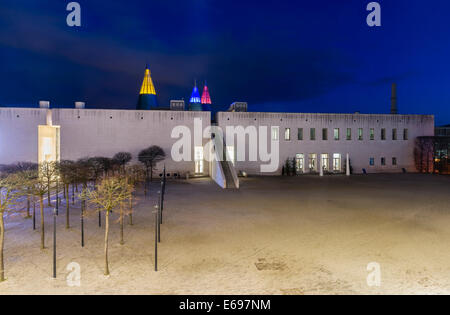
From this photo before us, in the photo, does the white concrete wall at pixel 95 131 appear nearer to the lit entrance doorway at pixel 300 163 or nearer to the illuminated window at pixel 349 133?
the lit entrance doorway at pixel 300 163

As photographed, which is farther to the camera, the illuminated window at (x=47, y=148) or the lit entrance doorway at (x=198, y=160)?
the lit entrance doorway at (x=198, y=160)

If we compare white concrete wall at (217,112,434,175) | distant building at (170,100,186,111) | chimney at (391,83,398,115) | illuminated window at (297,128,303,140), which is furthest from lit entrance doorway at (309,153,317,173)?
chimney at (391,83,398,115)

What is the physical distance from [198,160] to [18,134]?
1616 cm

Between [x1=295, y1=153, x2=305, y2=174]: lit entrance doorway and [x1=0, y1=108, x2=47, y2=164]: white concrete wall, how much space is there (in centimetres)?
2533

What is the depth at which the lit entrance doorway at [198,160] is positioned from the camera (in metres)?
28.7

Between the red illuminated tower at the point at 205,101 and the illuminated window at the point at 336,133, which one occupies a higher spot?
the red illuminated tower at the point at 205,101

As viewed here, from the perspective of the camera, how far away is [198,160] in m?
28.8

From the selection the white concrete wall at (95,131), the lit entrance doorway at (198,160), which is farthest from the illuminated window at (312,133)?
the lit entrance doorway at (198,160)

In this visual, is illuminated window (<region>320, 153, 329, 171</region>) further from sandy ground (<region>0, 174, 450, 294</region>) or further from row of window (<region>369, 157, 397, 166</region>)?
sandy ground (<region>0, 174, 450, 294</region>)

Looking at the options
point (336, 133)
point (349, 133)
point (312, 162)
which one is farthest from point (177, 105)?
point (349, 133)

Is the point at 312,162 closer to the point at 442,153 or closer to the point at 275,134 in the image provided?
the point at 275,134

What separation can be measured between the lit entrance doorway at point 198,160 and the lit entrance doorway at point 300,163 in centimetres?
1047
